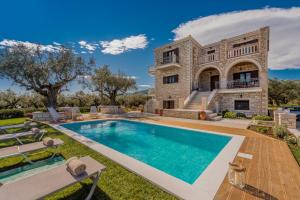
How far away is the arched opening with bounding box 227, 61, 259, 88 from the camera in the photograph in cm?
1573

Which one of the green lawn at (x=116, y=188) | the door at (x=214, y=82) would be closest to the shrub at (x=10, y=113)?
the green lawn at (x=116, y=188)

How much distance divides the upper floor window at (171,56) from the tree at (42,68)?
10.3 meters

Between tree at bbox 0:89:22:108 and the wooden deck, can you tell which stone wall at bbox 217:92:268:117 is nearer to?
the wooden deck

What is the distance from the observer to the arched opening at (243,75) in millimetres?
15730

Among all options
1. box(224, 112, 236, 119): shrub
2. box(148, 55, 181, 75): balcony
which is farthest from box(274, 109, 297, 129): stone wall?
box(148, 55, 181, 75): balcony

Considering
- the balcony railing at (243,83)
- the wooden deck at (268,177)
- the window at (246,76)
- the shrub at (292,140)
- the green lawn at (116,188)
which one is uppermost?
the window at (246,76)

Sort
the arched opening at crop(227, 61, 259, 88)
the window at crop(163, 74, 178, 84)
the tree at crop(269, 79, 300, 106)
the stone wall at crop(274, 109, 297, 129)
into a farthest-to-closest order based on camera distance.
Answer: the tree at crop(269, 79, 300, 106)
the window at crop(163, 74, 178, 84)
the arched opening at crop(227, 61, 259, 88)
the stone wall at crop(274, 109, 297, 129)

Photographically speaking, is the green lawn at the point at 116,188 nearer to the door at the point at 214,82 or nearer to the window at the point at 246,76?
the window at the point at 246,76

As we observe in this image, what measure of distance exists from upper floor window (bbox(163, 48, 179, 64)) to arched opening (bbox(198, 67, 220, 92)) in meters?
4.24

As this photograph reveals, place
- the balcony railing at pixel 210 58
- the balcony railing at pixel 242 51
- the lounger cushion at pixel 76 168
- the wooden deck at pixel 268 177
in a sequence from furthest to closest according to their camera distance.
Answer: the balcony railing at pixel 210 58 → the balcony railing at pixel 242 51 → the wooden deck at pixel 268 177 → the lounger cushion at pixel 76 168

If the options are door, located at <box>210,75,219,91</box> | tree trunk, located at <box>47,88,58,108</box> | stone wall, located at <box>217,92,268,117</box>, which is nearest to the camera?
stone wall, located at <box>217,92,268,117</box>

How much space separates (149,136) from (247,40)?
50.8 feet

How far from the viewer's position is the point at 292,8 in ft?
36.2

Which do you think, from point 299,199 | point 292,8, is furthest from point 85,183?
point 292,8
